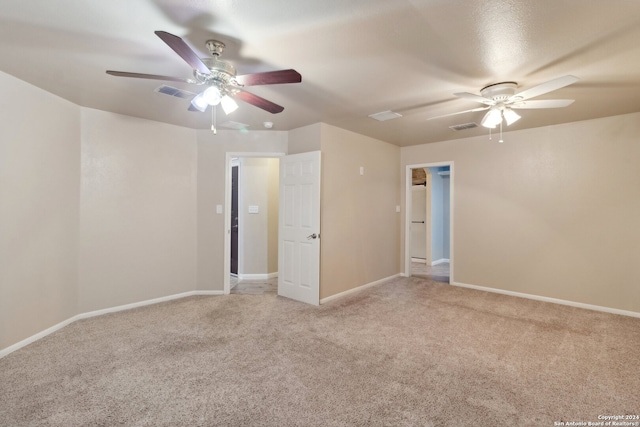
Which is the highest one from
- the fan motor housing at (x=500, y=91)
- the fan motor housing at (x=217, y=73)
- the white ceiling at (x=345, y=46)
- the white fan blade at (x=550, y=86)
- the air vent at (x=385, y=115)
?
the air vent at (x=385, y=115)

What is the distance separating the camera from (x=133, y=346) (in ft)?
9.31

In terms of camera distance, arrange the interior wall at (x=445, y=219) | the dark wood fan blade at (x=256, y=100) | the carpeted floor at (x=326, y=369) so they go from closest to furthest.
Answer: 1. the carpeted floor at (x=326, y=369)
2. the dark wood fan blade at (x=256, y=100)
3. the interior wall at (x=445, y=219)

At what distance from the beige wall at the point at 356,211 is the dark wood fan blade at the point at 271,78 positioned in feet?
6.77

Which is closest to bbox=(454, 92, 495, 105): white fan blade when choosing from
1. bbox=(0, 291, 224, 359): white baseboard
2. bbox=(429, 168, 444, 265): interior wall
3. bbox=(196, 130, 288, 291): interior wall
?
bbox=(196, 130, 288, 291): interior wall

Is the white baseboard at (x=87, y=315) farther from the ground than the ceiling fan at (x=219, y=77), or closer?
closer

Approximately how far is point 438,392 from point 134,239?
3.86 metres

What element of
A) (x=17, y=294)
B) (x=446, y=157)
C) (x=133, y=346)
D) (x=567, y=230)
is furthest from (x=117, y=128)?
(x=567, y=230)

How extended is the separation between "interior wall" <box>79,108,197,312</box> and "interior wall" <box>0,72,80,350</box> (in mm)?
141

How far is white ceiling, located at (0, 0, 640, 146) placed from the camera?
177cm

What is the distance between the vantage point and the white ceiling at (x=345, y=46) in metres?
1.77

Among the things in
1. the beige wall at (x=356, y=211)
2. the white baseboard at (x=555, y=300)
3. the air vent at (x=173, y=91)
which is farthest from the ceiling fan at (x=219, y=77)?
the white baseboard at (x=555, y=300)

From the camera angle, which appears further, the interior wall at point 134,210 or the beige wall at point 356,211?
the beige wall at point 356,211

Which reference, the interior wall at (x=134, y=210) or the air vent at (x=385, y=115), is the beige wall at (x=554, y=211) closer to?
the air vent at (x=385, y=115)

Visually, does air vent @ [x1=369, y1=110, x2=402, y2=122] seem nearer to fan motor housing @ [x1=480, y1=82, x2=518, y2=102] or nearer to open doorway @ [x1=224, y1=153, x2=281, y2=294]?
fan motor housing @ [x1=480, y1=82, x2=518, y2=102]
